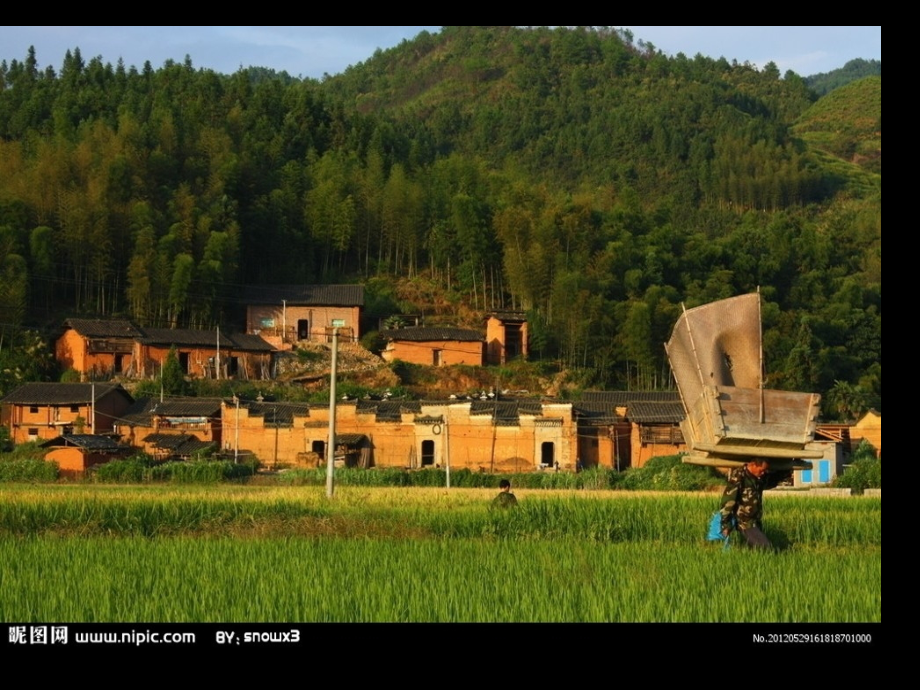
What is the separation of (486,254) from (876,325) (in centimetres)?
1340

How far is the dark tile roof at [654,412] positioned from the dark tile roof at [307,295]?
13.1 meters

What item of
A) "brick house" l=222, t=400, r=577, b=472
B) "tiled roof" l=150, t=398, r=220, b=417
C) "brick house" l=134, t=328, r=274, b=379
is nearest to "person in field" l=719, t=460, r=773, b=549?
"brick house" l=222, t=400, r=577, b=472

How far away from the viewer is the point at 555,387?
38.2 meters

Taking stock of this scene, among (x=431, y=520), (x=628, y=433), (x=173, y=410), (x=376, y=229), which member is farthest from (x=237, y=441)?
(x=376, y=229)

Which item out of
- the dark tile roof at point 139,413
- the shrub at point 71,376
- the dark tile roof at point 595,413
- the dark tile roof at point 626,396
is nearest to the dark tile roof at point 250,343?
the shrub at point 71,376

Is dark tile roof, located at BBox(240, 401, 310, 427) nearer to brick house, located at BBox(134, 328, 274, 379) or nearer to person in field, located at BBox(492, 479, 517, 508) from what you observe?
brick house, located at BBox(134, 328, 274, 379)

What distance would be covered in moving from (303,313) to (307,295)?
762mm

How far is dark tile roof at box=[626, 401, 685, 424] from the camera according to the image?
31.1 m

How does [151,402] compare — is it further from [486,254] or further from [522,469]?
[486,254]

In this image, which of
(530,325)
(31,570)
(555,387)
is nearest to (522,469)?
(555,387)

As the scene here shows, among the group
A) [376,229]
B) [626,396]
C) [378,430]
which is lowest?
[378,430]

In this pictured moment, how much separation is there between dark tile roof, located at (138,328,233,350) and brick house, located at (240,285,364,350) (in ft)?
12.4

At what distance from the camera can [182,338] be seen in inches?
1467

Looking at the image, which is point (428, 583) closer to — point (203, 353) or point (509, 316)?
point (203, 353)
